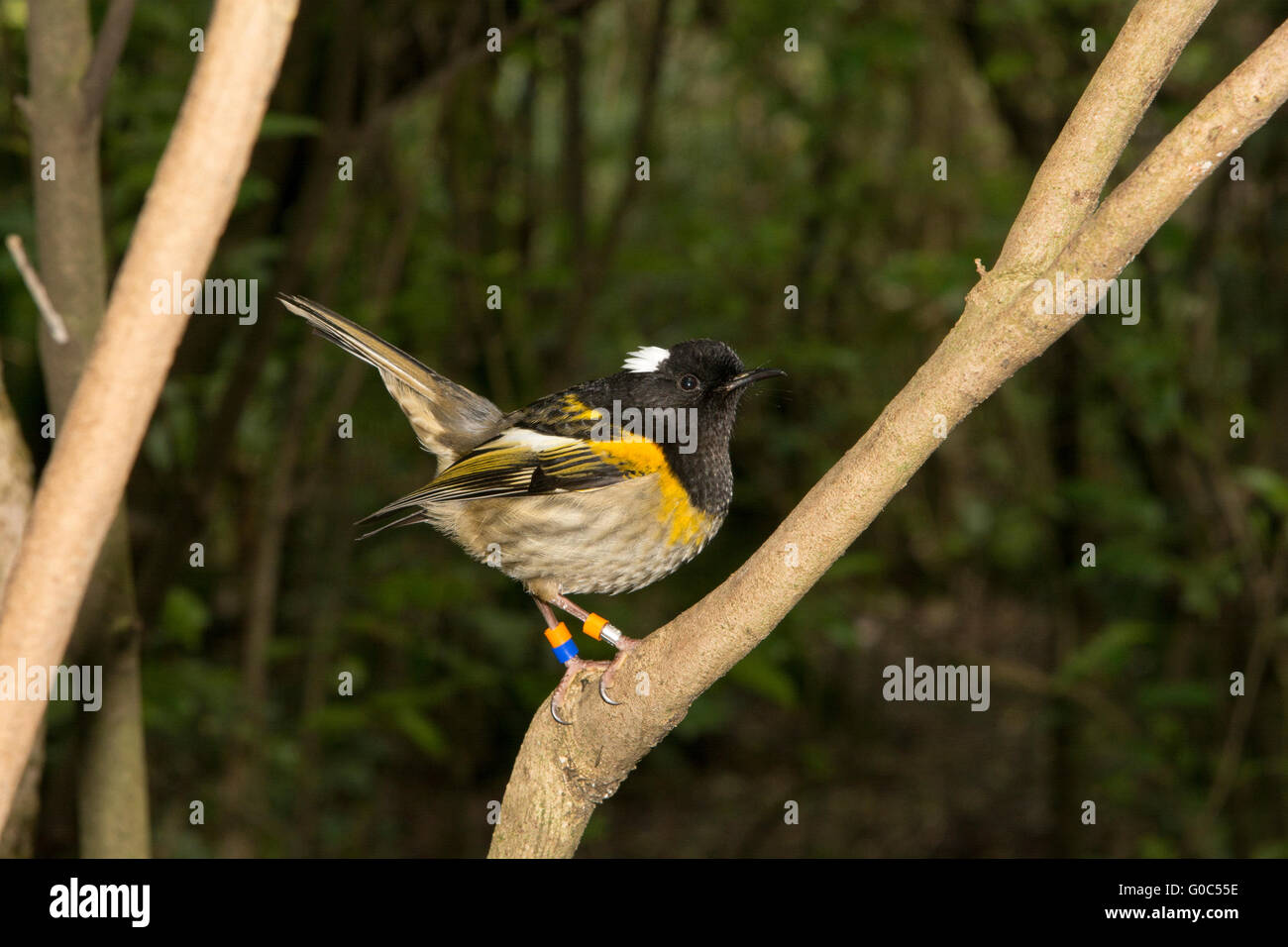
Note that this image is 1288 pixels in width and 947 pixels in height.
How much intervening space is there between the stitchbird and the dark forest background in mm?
1073

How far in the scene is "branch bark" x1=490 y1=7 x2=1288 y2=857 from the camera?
163 cm

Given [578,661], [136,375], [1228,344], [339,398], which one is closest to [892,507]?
[1228,344]

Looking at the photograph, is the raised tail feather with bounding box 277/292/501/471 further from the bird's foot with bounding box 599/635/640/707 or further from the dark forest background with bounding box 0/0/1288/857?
the bird's foot with bounding box 599/635/640/707

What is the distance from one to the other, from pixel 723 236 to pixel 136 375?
441 centimetres

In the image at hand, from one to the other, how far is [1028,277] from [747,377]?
4.06 ft

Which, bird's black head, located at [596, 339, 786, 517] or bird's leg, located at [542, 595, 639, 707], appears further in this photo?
bird's black head, located at [596, 339, 786, 517]

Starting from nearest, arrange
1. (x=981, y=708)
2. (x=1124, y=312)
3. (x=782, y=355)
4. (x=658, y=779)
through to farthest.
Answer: (x=1124, y=312) < (x=782, y=355) < (x=658, y=779) < (x=981, y=708)

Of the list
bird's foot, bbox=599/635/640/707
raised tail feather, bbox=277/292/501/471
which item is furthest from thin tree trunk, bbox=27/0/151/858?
bird's foot, bbox=599/635/640/707

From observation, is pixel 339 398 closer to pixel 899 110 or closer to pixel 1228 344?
pixel 1228 344

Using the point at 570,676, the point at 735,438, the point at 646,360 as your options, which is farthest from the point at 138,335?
the point at 735,438

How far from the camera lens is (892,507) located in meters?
9.55

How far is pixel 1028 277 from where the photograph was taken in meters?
1.85

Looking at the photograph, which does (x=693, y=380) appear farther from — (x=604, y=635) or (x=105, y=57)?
(x=105, y=57)

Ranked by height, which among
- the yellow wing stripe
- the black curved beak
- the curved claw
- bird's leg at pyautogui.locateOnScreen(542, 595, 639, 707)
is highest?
the black curved beak
